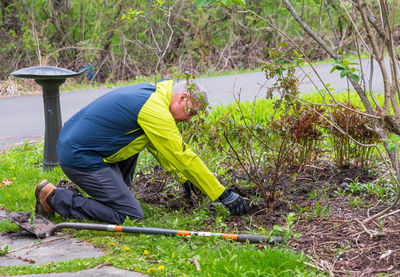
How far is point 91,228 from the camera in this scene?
12.1ft

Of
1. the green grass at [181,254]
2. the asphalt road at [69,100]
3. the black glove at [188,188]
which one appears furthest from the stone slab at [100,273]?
the asphalt road at [69,100]

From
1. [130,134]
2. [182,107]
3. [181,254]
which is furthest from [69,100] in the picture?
[181,254]

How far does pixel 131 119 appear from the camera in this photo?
396 cm

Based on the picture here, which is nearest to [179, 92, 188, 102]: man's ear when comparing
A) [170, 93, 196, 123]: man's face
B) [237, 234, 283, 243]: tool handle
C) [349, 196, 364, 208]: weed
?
[170, 93, 196, 123]: man's face

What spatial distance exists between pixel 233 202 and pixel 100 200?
1133 millimetres

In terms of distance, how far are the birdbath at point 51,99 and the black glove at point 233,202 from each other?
88.0 inches

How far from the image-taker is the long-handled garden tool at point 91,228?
3471mm

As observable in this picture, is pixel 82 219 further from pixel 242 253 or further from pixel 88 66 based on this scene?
pixel 88 66

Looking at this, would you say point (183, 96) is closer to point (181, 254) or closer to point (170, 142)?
point (170, 142)

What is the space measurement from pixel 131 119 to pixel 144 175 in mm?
1396

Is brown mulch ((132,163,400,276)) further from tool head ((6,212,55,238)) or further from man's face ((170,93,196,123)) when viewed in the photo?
tool head ((6,212,55,238))

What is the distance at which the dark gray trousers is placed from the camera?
4.12 meters

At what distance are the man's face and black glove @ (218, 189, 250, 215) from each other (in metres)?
0.70

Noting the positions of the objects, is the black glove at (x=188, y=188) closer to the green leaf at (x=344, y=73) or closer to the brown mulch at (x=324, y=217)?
the brown mulch at (x=324, y=217)
